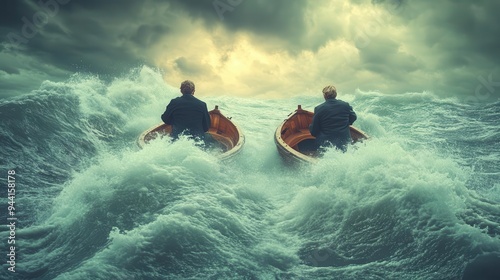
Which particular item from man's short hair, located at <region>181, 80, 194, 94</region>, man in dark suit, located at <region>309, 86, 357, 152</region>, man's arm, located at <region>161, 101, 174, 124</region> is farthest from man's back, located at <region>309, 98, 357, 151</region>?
man's arm, located at <region>161, 101, 174, 124</region>

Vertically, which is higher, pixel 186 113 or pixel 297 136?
pixel 297 136

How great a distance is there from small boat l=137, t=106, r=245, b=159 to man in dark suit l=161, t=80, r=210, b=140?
47.2 inches

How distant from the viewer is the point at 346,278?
338 centimetres

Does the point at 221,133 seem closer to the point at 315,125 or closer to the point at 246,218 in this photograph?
the point at 315,125

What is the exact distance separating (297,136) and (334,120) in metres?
2.84

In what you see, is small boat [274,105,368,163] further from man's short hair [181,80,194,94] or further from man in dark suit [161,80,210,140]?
man's short hair [181,80,194,94]

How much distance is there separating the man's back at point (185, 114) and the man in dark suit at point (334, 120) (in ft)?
8.55

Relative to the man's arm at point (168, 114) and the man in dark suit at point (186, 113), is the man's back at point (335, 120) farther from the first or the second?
the man's arm at point (168, 114)

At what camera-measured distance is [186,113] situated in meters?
6.79

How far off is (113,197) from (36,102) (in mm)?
8681

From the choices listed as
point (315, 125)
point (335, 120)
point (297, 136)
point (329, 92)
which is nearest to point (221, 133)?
point (297, 136)

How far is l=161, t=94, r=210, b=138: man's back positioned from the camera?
6770 mm

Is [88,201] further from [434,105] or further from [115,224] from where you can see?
[434,105]

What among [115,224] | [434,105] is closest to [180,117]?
[115,224]
